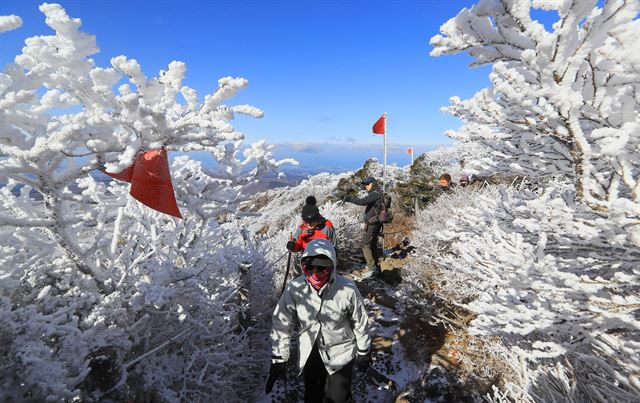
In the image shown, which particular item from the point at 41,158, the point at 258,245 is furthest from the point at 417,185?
the point at 41,158

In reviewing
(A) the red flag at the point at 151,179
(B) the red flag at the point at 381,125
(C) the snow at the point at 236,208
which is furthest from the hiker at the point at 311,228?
(B) the red flag at the point at 381,125

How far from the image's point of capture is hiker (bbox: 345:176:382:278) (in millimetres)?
6660

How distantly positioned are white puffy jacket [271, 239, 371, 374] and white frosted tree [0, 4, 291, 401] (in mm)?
800

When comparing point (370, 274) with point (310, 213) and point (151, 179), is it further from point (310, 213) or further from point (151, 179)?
point (151, 179)

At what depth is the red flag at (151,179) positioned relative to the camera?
2299 mm

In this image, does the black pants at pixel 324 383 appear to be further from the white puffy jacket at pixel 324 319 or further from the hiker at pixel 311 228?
the hiker at pixel 311 228

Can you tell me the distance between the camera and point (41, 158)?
6.39ft

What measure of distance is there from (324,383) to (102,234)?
8.13 ft

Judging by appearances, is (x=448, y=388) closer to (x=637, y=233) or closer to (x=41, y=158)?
(x=637, y=233)

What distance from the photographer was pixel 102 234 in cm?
277

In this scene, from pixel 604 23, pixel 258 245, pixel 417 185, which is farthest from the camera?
pixel 417 185

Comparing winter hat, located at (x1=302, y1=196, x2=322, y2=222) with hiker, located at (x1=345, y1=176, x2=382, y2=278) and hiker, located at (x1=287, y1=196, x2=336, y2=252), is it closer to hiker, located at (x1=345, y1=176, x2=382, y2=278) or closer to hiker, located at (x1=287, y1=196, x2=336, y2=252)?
hiker, located at (x1=287, y1=196, x2=336, y2=252)

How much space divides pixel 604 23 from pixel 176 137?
2353 mm

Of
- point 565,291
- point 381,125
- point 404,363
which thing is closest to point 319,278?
point 565,291
